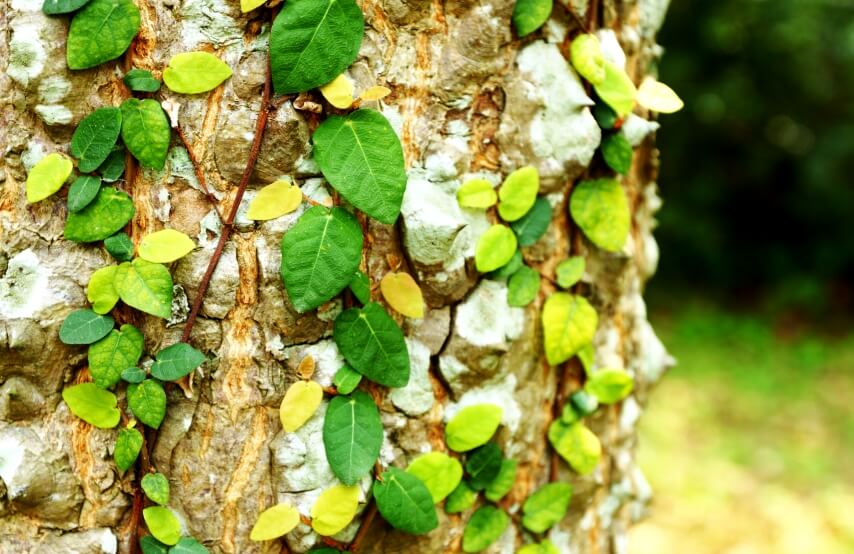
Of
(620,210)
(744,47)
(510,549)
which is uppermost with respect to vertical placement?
(620,210)

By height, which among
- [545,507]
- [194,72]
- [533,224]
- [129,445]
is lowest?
[545,507]

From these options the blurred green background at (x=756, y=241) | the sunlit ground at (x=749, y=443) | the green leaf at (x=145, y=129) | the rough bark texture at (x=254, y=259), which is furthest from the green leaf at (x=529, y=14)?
the blurred green background at (x=756, y=241)

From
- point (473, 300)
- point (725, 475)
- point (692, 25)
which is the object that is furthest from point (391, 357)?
point (692, 25)

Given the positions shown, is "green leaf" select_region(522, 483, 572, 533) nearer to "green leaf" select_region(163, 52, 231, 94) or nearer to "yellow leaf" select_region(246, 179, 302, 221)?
"yellow leaf" select_region(246, 179, 302, 221)

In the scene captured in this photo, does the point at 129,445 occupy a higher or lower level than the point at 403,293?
lower

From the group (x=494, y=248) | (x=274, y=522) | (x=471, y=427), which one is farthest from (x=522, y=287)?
(x=274, y=522)

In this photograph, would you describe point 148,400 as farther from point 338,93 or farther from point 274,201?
point 338,93

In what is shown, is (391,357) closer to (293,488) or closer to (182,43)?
(293,488)

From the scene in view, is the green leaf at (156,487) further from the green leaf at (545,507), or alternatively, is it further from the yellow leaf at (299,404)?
the green leaf at (545,507)
